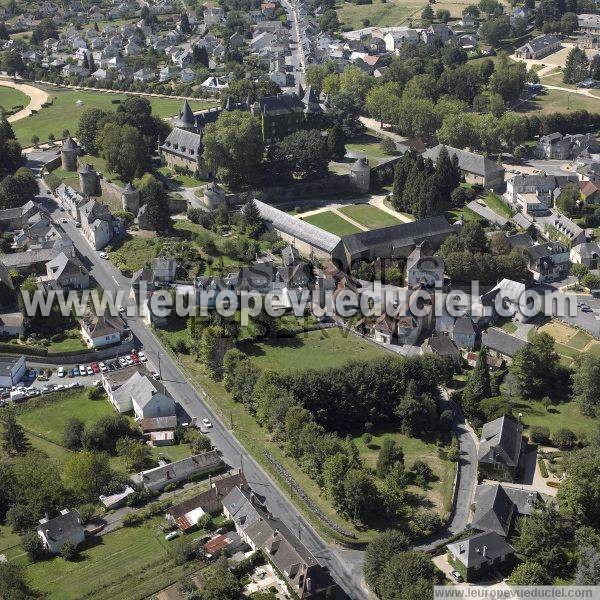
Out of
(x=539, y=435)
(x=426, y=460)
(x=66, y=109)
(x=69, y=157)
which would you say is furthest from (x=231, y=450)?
(x=66, y=109)

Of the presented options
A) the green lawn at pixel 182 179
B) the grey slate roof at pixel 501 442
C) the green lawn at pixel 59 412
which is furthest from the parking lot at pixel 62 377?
the green lawn at pixel 182 179

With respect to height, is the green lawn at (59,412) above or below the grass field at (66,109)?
below

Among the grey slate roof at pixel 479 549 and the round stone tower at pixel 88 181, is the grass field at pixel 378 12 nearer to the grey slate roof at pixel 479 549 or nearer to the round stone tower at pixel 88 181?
the round stone tower at pixel 88 181

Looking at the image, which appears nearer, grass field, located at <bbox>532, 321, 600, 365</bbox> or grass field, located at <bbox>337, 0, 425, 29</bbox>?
grass field, located at <bbox>532, 321, 600, 365</bbox>

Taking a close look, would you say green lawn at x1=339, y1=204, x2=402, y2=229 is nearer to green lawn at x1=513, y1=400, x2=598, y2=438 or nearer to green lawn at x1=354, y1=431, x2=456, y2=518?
green lawn at x1=513, y1=400, x2=598, y2=438

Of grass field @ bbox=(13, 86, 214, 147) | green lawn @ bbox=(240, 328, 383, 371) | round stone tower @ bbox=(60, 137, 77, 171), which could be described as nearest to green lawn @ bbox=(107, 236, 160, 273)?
green lawn @ bbox=(240, 328, 383, 371)

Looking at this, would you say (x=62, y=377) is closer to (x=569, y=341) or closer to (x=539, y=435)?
(x=539, y=435)
